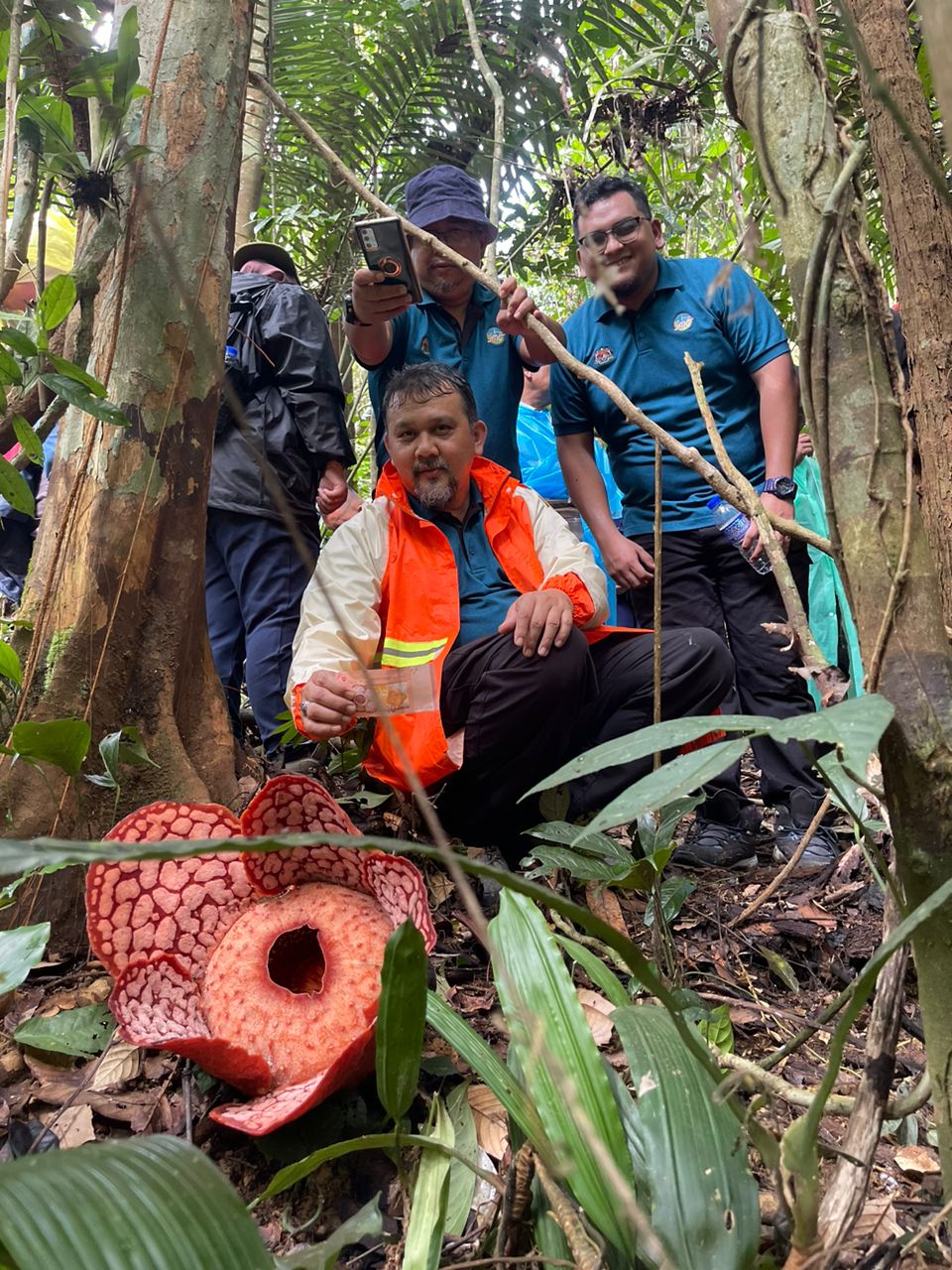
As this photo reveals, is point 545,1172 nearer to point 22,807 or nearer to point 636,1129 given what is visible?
point 636,1129

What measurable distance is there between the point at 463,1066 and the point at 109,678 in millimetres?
983

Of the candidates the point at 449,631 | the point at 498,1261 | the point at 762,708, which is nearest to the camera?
the point at 498,1261

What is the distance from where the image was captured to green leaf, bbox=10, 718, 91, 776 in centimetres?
138

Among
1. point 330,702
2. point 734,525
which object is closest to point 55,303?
point 330,702

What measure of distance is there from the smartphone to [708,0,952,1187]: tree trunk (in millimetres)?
1342

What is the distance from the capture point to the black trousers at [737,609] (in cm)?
251

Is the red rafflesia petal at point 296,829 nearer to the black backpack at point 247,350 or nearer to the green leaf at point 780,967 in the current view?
the green leaf at point 780,967

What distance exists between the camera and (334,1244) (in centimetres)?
73

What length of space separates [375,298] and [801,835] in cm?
182

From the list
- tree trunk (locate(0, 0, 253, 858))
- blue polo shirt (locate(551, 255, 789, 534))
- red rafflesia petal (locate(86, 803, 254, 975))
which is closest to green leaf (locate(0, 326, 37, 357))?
tree trunk (locate(0, 0, 253, 858))

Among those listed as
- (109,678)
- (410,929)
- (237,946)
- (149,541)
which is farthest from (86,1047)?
(149,541)

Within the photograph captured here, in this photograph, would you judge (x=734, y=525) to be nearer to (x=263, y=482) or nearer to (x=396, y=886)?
(x=263, y=482)

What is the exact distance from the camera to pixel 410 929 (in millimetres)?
838

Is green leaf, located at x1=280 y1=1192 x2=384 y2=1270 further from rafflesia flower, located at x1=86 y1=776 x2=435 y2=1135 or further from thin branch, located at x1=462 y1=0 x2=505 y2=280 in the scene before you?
thin branch, located at x1=462 y1=0 x2=505 y2=280
